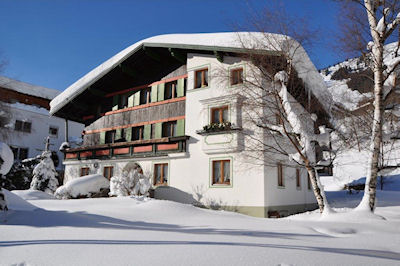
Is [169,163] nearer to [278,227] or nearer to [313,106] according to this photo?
[313,106]

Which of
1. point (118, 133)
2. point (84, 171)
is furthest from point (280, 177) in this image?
point (84, 171)

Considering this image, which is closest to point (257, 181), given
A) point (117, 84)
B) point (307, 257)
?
point (307, 257)

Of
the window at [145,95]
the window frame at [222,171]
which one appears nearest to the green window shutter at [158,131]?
the window at [145,95]

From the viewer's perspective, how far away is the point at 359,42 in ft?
34.6

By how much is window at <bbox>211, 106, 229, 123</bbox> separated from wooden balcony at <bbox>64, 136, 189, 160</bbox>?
176cm

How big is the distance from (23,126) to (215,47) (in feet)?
86.5

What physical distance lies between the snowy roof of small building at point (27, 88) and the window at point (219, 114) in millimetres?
26603

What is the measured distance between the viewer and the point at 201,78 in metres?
16.2

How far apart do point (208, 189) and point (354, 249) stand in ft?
32.2

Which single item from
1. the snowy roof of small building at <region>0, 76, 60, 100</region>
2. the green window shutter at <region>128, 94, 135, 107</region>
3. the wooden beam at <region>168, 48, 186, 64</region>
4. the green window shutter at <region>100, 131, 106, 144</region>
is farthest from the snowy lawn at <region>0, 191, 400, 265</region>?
the snowy roof of small building at <region>0, 76, 60, 100</region>

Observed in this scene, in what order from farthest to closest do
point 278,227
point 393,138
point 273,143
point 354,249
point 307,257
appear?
point 273,143
point 393,138
point 278,227
point 354,249
point 307,257

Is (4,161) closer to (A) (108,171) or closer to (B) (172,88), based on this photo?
(B) (172,88)

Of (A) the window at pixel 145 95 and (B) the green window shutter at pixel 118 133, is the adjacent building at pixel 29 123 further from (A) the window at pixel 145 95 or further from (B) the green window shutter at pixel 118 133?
(A) the window at pixel 145 95

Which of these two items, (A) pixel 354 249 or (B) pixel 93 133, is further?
(B) pixel 93 133
